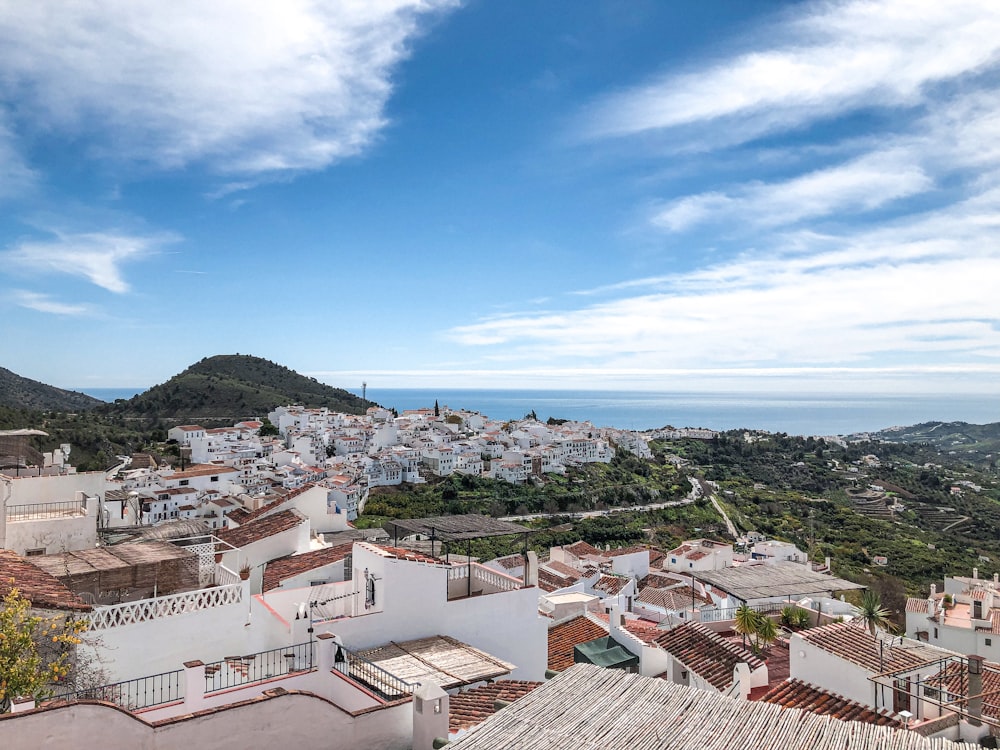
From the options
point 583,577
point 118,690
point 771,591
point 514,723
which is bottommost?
point 583,577

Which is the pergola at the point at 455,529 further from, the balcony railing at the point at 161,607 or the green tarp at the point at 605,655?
the balcony railing at the point at 161,607

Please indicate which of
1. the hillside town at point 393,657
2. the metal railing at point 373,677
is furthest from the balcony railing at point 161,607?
the metal railing at point 373,677

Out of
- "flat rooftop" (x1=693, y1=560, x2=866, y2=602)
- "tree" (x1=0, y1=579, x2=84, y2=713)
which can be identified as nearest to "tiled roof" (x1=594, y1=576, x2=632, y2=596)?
A: "flat rooftop" (x1=693, y1=560, x2=866, y2=602)

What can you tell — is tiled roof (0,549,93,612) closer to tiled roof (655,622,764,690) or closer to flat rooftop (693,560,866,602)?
tiled roof (655,622,764,690)

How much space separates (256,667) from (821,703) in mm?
6978

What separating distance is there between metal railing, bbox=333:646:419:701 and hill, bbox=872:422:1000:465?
145m

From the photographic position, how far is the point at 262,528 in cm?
1356

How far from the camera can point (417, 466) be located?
61.9 metres

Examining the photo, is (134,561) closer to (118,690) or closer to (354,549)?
(118,690)

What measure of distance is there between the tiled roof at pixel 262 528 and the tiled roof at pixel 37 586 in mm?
4688

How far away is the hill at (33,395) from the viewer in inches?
2953

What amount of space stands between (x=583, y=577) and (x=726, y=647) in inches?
655

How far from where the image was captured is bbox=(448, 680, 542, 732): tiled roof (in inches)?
255

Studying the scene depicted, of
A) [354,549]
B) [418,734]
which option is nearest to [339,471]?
[354,549]
